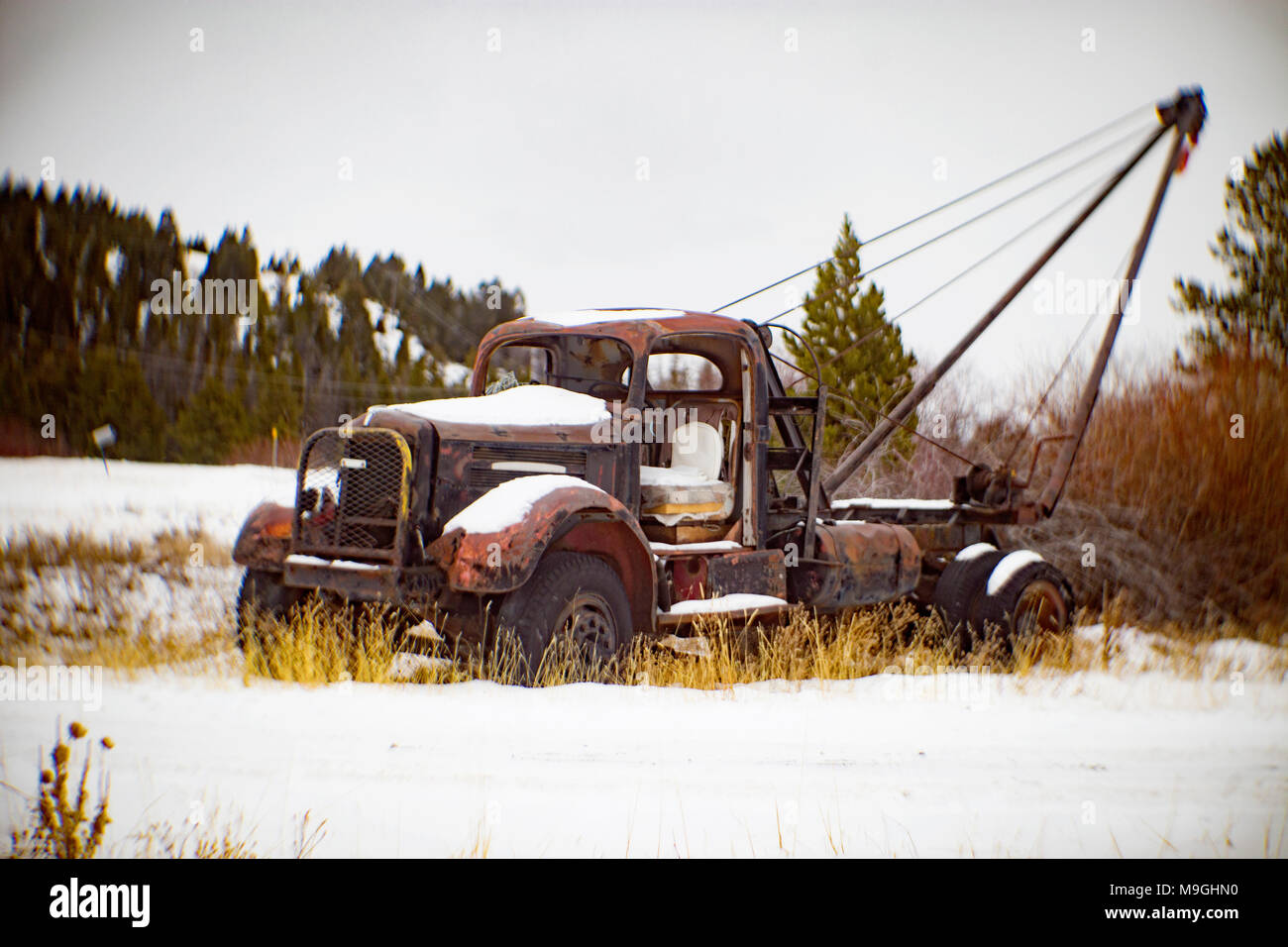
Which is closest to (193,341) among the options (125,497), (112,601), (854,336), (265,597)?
(125,497)

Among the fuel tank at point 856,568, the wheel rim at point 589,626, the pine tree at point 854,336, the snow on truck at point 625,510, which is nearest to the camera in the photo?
the snow on truck at point 625,510

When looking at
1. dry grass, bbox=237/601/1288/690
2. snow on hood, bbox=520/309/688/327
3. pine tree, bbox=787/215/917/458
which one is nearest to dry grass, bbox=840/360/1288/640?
dry grass, bbox=237/601/1288/690

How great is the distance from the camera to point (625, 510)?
16.7 feet

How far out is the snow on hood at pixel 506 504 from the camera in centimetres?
456

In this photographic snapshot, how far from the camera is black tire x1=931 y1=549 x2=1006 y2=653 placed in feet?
21.5

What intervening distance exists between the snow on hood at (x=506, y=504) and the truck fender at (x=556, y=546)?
0.09ft

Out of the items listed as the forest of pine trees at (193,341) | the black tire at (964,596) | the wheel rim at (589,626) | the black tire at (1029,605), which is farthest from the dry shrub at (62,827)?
the forest of pine trees at (193,341)

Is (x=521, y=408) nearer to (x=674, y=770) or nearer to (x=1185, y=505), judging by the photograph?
(x=674, y=770)

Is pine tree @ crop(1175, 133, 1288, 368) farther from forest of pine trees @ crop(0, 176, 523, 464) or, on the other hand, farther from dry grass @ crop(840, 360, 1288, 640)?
forest of pine trees @ crop(0, 176, 523, 464)

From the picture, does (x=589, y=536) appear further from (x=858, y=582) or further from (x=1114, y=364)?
(x=1114, y=364)

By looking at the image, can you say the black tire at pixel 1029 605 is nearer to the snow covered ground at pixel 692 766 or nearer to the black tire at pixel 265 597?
the snow covered ground at pixel 692 766

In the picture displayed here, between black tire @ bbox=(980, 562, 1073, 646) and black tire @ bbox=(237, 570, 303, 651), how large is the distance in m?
4.71

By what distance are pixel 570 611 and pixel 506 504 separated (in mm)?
681

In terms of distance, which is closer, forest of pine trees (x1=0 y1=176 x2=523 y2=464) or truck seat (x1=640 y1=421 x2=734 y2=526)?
truck seat (x1=640 y1=421 x2=734 y2=526)
